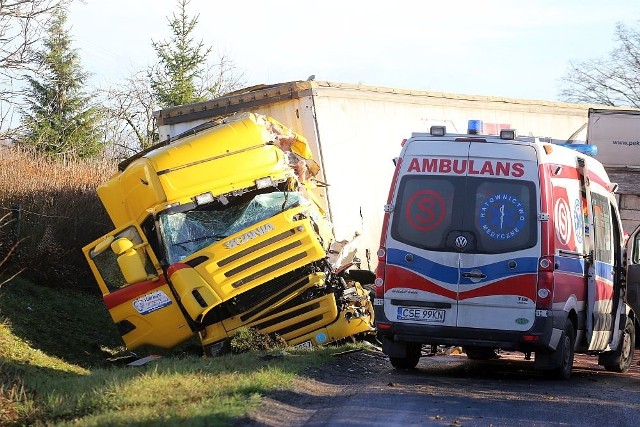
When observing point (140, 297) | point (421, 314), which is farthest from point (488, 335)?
point (140, 297)

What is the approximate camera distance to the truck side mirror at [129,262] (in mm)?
14969

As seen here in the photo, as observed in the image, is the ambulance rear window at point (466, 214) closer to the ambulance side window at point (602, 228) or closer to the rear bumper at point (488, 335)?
the rear bumper at point (488, 335)

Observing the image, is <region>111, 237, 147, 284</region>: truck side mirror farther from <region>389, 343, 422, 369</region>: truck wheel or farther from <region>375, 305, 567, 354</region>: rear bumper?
<region>375, 305, 567, 354</region>: rear bumper

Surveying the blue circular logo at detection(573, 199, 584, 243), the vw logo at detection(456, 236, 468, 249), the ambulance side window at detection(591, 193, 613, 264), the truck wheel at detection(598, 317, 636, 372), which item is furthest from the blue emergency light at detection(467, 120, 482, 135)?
the truck wheel at detection(598, 317, 636, 372)

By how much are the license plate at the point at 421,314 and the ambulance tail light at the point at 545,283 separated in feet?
3.29

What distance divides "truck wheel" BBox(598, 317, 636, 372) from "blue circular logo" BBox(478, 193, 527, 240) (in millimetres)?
3612

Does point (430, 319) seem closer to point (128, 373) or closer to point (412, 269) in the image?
point (412, 269)

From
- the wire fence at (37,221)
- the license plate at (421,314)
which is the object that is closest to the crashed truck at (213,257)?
the license plate at (421,314)

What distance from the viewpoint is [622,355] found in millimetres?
15047

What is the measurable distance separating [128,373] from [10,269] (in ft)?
32.5

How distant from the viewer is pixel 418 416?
947cm

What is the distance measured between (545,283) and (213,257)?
465cm

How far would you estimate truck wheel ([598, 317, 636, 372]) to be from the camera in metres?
14.9

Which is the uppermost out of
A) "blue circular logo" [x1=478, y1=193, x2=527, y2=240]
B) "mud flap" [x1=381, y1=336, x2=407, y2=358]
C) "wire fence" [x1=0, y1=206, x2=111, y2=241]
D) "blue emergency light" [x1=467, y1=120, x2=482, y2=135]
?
"blue emergency light" [x1=467, y1=120, x2=482, y2=135]
